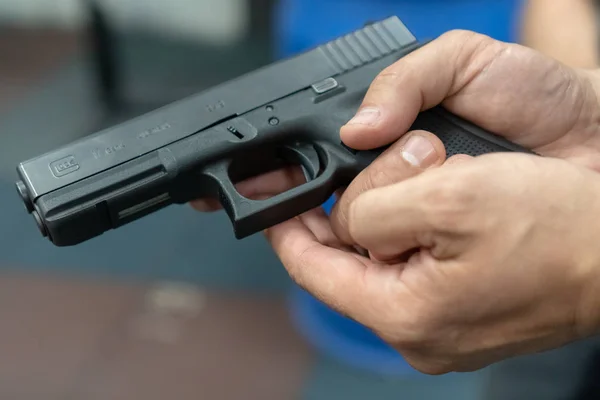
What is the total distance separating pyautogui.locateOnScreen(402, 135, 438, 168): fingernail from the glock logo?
15.7 inches

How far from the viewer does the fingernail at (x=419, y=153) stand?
0.75 meters

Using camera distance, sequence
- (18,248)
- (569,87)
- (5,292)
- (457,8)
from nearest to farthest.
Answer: (569,87)
(457,8)
(5,292)
(18,248)

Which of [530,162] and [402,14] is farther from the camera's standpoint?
[402,14]

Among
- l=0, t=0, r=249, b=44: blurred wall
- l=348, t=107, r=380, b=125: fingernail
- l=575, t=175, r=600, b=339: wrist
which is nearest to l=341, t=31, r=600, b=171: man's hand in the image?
l=348, t=107, r=380, b=125: fingernail

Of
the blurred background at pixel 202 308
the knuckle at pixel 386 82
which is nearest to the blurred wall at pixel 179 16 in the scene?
the blurred background at pixel 202 308

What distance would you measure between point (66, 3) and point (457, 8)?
2124 millimetres

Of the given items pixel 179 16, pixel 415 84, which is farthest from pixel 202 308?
pixel 179 16

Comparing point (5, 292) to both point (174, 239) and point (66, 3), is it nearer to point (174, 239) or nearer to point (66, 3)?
point (174, 239)

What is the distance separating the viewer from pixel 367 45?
2.88 ft

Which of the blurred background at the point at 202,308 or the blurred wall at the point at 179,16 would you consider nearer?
the blurred background at the point at 202,308

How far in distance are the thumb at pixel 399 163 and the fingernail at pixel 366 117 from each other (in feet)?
0.15

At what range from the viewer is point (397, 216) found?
650 mm

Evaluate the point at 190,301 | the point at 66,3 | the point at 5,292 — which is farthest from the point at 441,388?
the point at 66,3

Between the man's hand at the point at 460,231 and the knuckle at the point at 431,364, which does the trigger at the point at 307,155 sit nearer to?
the man's hand at the point at 460,231
